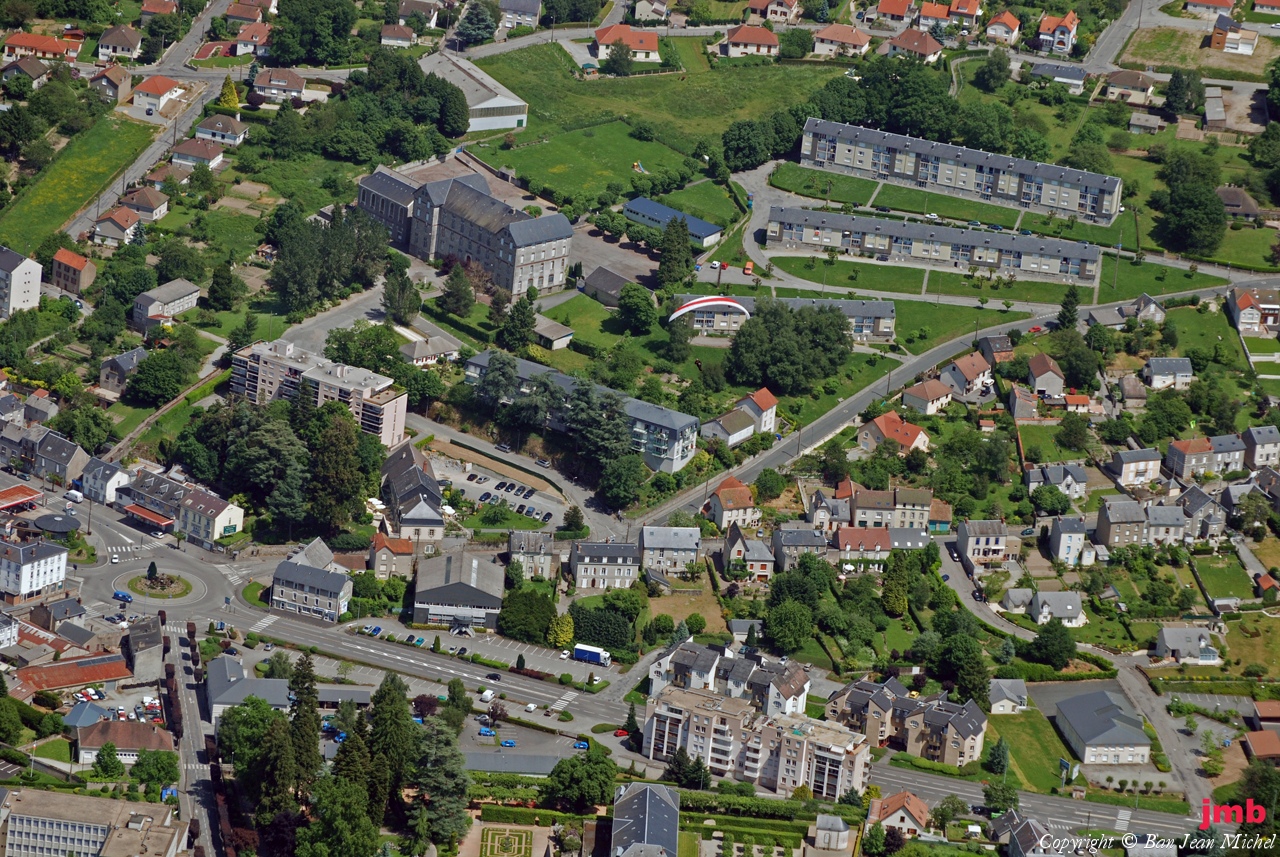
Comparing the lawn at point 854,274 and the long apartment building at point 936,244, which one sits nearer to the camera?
the lawn at point 854,274

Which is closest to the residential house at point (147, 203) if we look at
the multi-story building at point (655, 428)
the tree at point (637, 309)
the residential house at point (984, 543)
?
the multi-story building at point (655, 428)

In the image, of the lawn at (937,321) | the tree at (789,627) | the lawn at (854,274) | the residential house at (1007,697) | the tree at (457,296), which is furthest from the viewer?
the lawn at (854,274)

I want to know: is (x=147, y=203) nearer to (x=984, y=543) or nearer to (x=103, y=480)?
(x=103, y=480)

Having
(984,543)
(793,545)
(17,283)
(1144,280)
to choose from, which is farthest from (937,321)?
(17,283)

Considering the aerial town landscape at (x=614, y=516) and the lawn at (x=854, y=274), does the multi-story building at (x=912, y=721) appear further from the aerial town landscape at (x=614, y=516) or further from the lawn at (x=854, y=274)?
the lawn at (x=854, y=274)

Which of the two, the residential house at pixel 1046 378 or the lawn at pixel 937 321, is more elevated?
the residential house at pixel 1046 378

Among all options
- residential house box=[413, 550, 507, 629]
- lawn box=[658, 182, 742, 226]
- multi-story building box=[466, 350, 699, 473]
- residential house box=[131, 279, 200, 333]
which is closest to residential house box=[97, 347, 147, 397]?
residential house box=[131, 279, 200, 333]

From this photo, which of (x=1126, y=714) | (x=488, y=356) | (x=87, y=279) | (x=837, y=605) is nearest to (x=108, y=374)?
(x=87, y=279)
